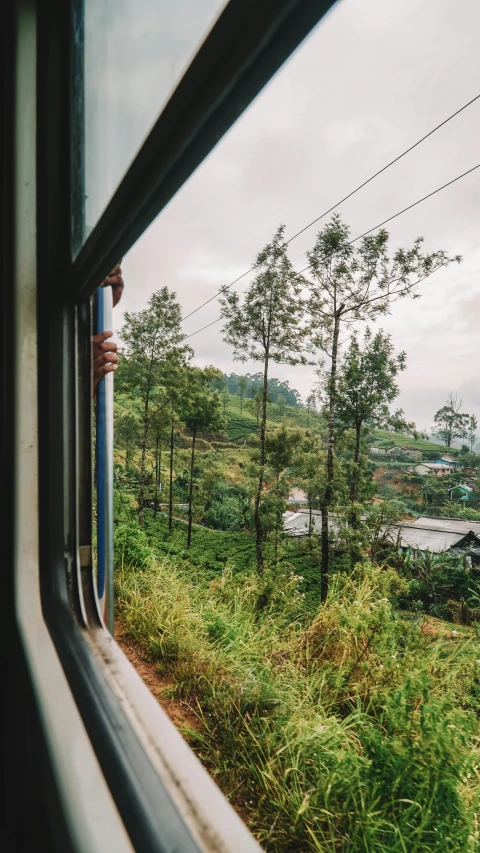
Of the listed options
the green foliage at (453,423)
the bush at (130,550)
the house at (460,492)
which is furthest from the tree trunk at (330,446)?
the house at (460,492)

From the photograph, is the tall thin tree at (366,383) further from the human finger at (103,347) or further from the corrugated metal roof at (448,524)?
the human finger at (103,347)

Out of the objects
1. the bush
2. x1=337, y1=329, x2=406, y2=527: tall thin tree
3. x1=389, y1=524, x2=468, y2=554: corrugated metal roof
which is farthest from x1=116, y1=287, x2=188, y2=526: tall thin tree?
x1=389, y1=524, x2=468, y2=554: corrugated metal roof

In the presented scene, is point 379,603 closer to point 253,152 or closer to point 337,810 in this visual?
point 337,810

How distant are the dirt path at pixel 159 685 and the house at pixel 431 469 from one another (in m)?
20.7

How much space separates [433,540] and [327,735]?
18.9 meters

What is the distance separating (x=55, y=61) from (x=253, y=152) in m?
1.23

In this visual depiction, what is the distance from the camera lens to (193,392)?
13.6 meters

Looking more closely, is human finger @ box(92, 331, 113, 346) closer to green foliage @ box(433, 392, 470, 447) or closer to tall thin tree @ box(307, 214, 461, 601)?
tall thin tree @ box(307, 214, 461, 601)

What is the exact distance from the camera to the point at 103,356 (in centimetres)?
96

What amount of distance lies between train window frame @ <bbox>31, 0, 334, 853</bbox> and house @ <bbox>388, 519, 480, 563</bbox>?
14601 mm

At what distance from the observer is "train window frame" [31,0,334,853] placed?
12.4 inches

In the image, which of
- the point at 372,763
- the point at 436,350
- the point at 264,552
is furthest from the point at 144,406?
the point at 372,763

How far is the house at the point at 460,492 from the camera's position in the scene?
20.9 m

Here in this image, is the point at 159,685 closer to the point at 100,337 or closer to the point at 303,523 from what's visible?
the point at 100,337
